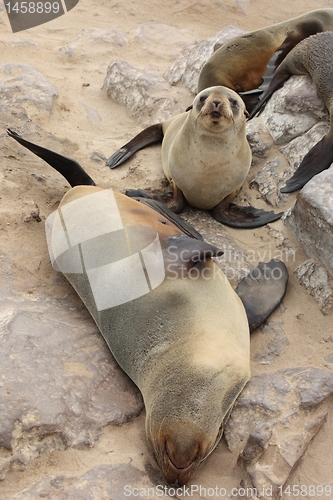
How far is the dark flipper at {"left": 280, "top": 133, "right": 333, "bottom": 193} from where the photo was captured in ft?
14.2

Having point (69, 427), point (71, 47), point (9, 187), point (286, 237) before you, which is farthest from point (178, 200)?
point (71, 47)

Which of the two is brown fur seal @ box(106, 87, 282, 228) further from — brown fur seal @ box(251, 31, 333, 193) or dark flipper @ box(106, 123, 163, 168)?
dark flipper @ box(106, 123, 163, 168)

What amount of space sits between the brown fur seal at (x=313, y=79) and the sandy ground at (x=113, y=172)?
277mm

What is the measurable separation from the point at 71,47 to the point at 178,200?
3.75 meters

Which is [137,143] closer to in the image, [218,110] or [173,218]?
[218,110]

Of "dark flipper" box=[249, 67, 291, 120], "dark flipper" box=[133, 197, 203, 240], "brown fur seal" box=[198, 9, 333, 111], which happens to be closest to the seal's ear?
"dark flipper" box=[133, 197, 203, 240]

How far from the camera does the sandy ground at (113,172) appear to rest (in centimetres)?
259

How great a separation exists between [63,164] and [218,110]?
4.17 feet

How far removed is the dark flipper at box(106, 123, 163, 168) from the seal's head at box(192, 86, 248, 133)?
0.99m

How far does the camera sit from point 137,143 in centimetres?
551

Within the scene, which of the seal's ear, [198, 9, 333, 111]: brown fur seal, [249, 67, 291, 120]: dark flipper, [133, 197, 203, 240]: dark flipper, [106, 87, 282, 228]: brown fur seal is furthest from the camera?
[198, 9, 333, 111]: brown fur seal

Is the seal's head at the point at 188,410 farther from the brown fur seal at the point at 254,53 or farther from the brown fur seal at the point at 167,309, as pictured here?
the brown fur seal at the point at 254,53

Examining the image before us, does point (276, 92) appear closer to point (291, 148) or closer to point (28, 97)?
point (291, 148)

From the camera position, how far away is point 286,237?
4.13 meters
